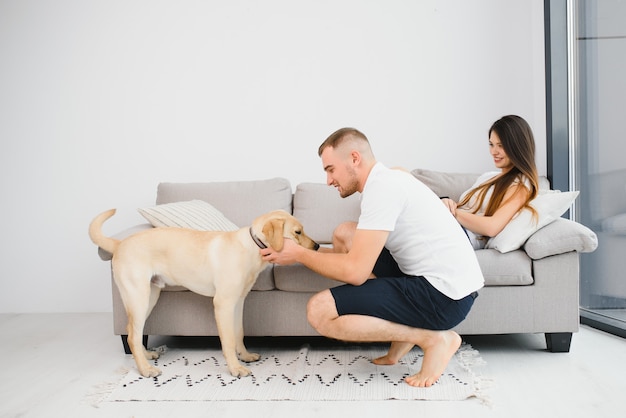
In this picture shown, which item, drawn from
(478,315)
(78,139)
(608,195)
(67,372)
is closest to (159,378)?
(67,372)

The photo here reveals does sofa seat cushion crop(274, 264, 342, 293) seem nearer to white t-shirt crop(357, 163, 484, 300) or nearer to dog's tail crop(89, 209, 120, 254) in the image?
white t-shirt crop(357, 163, 484, 300)

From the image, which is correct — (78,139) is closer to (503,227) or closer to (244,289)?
(244,289)

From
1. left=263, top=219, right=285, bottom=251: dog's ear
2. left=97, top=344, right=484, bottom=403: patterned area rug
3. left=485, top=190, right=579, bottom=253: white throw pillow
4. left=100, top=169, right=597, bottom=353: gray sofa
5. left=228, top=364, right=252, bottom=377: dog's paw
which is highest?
left=263, top=219, right=285, bottom=251: dog's ear

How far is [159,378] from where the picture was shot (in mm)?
2498

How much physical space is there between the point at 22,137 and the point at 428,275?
9.88 ft

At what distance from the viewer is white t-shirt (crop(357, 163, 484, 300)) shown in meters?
2.21

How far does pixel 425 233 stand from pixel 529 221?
71cm

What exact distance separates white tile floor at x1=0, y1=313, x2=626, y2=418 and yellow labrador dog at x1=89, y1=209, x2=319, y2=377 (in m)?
0.32

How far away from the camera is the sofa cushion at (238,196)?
3451mm

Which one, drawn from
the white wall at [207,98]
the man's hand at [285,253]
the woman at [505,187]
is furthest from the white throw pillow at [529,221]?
the white wall at [207,98]

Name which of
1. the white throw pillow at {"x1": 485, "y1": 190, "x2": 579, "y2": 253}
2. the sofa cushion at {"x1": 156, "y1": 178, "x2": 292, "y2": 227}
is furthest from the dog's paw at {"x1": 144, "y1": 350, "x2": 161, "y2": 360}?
the white throw pillow at {"x1": 485, "y1": 190, "x2": 579, "y2": 253}

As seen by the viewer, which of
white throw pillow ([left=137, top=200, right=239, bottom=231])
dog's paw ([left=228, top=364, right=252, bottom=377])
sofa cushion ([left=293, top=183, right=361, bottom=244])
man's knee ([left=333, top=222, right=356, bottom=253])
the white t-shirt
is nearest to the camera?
the white t-shirt

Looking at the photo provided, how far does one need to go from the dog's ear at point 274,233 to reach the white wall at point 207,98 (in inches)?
60.3

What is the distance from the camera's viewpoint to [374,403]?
85.3 inches
